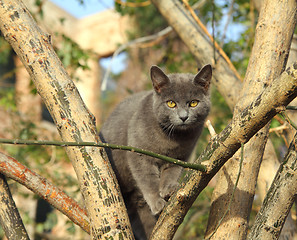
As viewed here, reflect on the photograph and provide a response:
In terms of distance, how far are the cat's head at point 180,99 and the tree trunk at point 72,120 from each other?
619 millimetres

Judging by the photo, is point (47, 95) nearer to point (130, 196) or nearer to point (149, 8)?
point (130, 196)

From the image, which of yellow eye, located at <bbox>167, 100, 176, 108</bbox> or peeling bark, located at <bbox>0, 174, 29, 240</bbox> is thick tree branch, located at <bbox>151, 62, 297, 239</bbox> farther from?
yellow eye, located at <bbox>167, 100, 176, 108</bbox>

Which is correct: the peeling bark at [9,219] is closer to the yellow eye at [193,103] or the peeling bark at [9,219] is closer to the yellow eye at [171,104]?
the yellow eye at [171,104]

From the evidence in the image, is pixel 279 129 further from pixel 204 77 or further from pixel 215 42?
pixel 215 42

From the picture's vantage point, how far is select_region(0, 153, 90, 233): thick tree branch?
1493mm

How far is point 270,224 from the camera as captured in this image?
128cm

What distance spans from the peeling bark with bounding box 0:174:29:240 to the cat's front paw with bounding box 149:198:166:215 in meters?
0.61

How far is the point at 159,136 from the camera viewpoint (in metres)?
1.99

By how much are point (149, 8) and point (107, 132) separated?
5334mm

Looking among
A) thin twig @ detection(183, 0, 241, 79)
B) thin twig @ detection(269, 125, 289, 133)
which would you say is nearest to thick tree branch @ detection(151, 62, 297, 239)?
thin twig @ detection(269, 125, 289, 133)

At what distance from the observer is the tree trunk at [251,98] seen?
149 centimetres

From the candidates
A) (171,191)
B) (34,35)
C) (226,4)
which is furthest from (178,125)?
(226,4)

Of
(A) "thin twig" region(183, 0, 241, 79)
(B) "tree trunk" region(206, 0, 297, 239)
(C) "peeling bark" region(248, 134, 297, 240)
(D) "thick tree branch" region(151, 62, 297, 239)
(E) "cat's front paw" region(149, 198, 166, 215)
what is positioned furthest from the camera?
(A) "thin twig" region(183, 0, 241, 79)

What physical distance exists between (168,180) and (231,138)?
2.48ft
